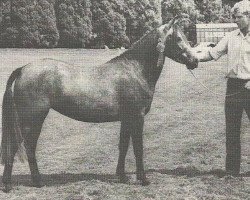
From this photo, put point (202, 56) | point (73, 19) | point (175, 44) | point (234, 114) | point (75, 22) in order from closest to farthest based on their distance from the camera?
1. point (175, 44)
2. point (202, 56)
3. point (234, 114)
4. point (73, 19)
5. point (75, 22)

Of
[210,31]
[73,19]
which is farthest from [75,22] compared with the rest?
[210,31]

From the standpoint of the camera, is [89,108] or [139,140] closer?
[89,108]

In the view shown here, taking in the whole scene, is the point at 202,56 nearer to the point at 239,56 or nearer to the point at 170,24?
the point at 239,56

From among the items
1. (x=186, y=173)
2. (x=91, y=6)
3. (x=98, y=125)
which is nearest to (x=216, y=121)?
(x=98, y=125)

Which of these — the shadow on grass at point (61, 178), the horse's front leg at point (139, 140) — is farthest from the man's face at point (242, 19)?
the shadow on grass at point (61, 178)

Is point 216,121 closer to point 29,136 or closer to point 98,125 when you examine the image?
point 98,125

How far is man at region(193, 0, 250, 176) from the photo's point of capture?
7277 millimetres

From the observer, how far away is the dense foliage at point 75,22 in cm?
2164

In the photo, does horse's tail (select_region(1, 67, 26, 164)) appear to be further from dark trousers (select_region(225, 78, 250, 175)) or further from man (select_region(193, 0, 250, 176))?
dark trousers (select_region(225, 78, 250, 175))

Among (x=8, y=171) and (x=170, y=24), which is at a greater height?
(x=170, y=24)

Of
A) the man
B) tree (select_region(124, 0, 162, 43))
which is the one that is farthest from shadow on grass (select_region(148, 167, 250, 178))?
tree (select_region(124, 0, 162, 43))

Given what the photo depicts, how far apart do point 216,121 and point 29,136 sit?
19.2 feet

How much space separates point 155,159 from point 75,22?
15.0 m

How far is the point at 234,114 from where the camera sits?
7.70 meters
